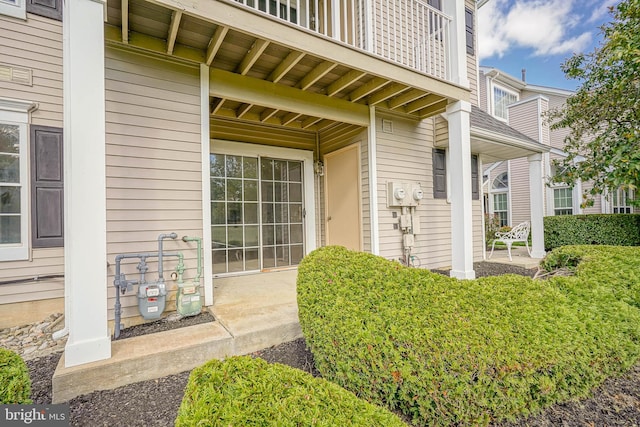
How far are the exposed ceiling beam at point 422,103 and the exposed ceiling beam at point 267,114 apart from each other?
2081mm

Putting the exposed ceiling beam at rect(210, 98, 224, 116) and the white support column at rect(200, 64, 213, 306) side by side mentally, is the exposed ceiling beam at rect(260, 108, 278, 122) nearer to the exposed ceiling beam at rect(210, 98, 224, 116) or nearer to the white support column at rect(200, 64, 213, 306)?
the exposed ceiling beam at rect(210, 98, 224, 116)

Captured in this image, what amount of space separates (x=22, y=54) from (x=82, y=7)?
167 cm

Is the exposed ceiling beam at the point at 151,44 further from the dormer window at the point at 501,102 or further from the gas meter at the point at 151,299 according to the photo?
the dormer window at the point at 501,102

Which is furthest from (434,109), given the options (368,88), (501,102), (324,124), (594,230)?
(501,102)

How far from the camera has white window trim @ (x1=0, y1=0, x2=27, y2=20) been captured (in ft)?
9.48

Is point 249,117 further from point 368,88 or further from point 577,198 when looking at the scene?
point 577,198

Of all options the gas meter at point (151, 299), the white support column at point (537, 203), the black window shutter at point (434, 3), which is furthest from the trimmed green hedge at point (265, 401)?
the white support column at point (537, 203)

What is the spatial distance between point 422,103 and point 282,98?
2138 millimetres

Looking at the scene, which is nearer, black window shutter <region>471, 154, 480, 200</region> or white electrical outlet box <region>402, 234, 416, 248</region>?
white electrical outlet box <region>402, 234, 416, 248</region>

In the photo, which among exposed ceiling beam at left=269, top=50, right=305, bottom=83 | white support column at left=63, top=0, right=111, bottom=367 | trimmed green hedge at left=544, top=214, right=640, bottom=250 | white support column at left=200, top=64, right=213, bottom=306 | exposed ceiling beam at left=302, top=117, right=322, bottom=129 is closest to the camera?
white support column at left=63, top=0, right=111, bottom=367

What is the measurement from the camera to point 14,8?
294cm

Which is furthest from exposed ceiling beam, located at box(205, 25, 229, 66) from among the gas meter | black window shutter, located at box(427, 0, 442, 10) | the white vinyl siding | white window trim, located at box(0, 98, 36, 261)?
black window shutter, located at box(427, 0, 442, 10)

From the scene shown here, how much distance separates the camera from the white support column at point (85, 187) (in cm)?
194

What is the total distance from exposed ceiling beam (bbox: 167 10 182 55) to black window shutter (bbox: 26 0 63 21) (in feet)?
4.64
